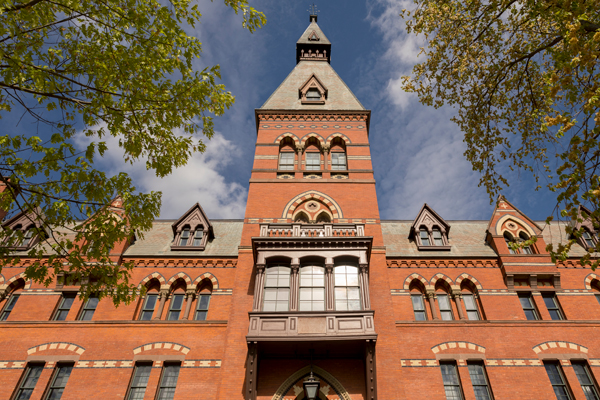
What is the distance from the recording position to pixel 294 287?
49.0 ft

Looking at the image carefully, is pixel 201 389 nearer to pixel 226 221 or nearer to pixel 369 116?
pixel 226 221

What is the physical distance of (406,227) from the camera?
72.0 ft

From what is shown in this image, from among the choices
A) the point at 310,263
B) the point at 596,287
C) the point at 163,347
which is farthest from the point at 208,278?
the point at 596,287

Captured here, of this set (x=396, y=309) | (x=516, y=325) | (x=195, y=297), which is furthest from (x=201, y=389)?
(x=516, y=325)

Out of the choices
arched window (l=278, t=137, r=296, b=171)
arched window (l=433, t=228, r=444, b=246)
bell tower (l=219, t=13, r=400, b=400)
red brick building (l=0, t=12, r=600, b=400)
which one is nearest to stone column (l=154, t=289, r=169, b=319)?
red brick building (l=0, t=12, r=600, b=400)

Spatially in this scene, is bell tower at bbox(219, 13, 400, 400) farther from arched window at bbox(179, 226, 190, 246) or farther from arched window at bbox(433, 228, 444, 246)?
arched window at bbox(179, 226, 190, 246)

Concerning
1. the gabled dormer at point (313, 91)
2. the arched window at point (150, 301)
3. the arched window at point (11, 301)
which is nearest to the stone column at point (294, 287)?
the arched window at point (150, 301)

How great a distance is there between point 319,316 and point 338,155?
10974mm

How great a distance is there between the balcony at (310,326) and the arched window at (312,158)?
379 inches

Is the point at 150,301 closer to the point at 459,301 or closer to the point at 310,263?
the point at 310,263

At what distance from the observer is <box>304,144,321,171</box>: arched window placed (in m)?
21.8

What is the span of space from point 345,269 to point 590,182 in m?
9.72

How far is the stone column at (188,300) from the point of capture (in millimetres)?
16859

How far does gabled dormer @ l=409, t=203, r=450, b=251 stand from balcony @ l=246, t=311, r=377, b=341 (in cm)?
735
